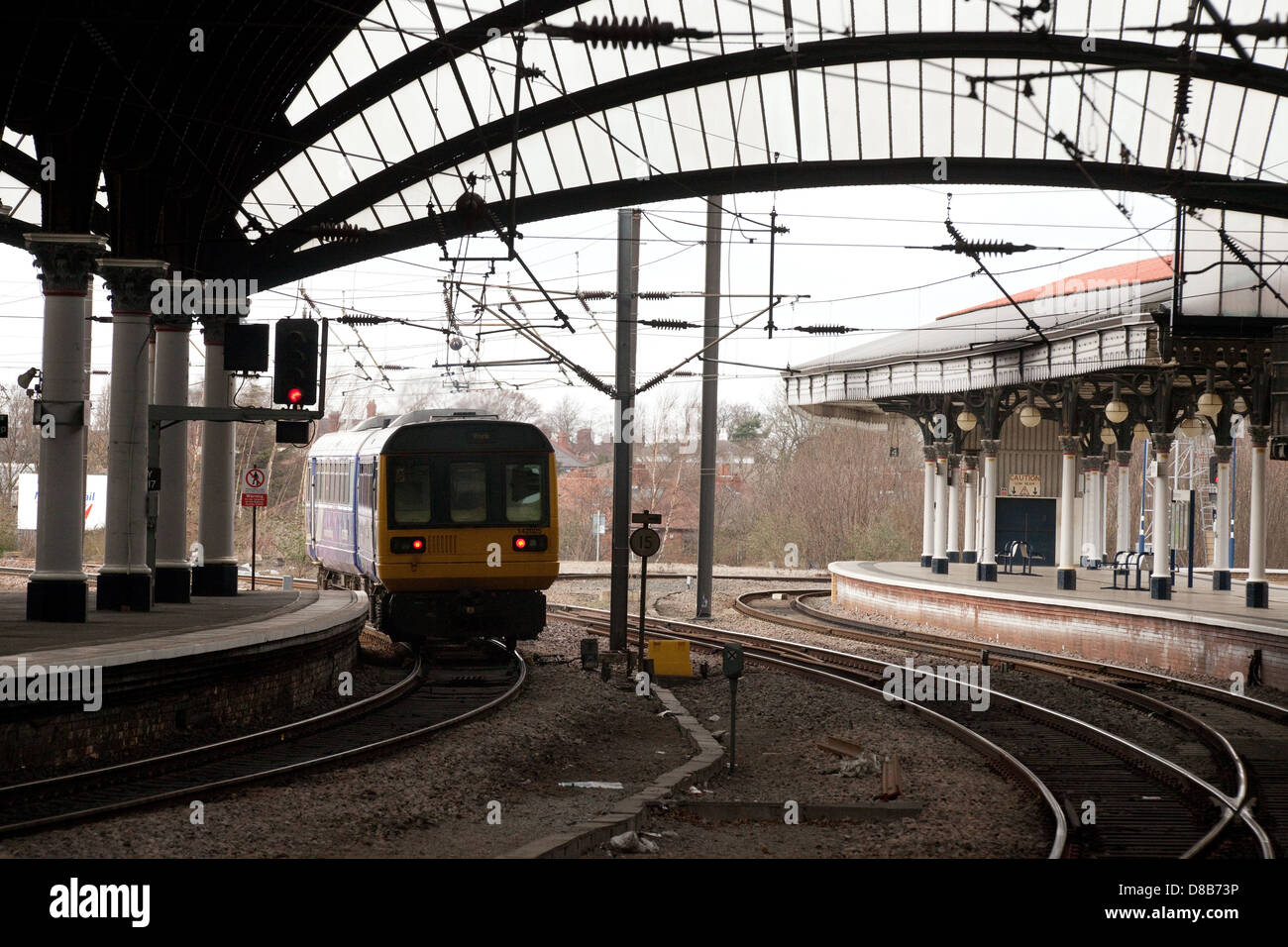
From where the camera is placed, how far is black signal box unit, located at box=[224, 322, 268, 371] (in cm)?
→ 1838

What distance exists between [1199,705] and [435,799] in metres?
10.3

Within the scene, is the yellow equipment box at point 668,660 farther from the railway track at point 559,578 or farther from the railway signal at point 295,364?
the railway track at point 559,578

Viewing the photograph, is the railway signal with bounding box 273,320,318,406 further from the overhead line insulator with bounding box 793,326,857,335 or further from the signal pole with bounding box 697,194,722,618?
the signal pole with bounding box 697,194,722,618

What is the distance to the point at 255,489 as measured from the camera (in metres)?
25.7

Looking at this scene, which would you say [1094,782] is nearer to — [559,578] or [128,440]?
[128,440]

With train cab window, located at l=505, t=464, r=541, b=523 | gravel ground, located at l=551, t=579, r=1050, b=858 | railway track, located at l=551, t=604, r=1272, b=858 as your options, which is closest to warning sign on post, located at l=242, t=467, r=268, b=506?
train cab window, located at l=505, t=464, r=541, b=523

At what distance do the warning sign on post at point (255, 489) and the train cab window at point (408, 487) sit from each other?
7095 mm

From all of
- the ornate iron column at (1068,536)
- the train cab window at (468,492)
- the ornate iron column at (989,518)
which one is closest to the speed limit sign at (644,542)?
the train cab window at (468,492)

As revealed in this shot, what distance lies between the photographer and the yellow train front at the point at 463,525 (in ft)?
60.6

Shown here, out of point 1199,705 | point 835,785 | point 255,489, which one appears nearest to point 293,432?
point 255,489

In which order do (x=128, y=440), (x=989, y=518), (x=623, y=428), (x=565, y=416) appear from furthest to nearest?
(x=565, y=416), (x=989, y=518), (x=623, y=428), (x=128, y=440)

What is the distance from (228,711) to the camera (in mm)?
13086
